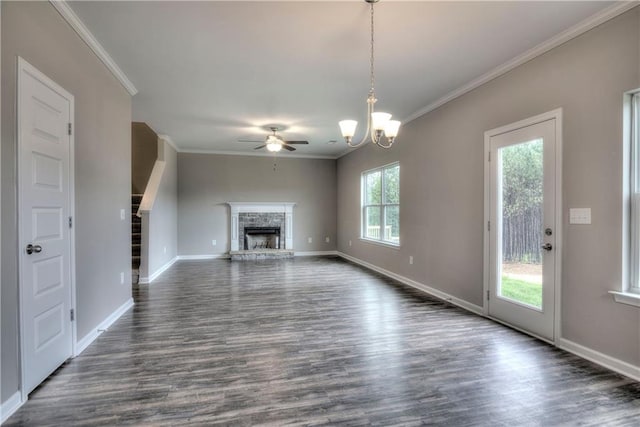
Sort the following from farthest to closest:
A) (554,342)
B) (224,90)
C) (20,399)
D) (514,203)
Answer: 1. (224,90)
2. (514,203)
3. (554,342)
4. (20,399)

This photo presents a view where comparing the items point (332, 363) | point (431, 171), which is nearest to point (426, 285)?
point (431, 171)

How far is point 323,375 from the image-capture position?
224 cm

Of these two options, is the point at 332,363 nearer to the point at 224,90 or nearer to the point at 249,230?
the point at 224,90

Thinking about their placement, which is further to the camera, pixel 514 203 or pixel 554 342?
pixel 514 203

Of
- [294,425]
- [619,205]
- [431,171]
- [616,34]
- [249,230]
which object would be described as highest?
[616,34]

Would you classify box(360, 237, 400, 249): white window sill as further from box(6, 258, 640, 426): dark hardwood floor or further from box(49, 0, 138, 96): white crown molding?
box(49, 0, 138, 96): white crown molding

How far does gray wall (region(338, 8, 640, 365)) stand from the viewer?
7.48ft

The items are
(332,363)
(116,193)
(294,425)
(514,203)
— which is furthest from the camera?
(116,193)

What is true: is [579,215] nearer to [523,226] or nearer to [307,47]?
[523,226]

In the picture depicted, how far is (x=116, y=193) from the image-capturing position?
337 cm

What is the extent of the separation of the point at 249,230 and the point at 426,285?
480 centimetres

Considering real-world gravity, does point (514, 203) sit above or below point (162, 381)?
above

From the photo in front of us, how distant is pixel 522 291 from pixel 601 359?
784 mm

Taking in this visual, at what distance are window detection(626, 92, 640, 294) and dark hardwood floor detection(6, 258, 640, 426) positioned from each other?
73 cm
